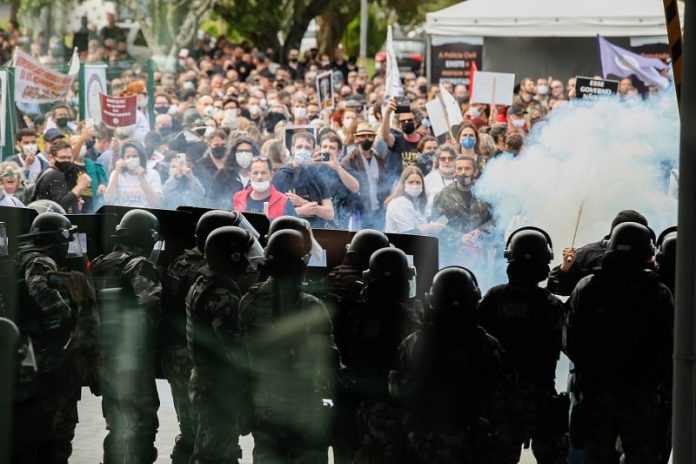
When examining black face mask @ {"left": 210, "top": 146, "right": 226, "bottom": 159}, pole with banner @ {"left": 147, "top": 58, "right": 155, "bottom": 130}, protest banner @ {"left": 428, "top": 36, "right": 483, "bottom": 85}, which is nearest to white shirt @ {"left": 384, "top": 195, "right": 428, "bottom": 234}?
black face mask @ {"left": 210, "top": 146, "right": 226, "bottom": 159}

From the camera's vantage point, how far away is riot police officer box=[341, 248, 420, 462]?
596 cm

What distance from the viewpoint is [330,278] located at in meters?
6.62

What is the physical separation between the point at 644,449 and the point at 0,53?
54.8 feet

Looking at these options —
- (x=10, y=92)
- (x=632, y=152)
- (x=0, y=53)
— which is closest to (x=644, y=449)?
(x=632, y=152)

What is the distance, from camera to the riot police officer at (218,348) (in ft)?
20.6

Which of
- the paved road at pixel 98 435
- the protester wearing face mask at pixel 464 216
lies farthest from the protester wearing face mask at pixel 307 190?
the paved road at pixel 98 435

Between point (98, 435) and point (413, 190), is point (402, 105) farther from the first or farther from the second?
point (98, 435)

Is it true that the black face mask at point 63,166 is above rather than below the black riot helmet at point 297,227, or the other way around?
below

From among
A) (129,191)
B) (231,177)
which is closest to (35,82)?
(129,191)

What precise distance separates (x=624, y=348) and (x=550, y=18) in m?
13.3

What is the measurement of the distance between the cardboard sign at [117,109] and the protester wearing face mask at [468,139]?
156 inches

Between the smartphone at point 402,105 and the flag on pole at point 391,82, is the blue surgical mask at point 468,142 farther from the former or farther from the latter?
the flag on pole at point 391,82

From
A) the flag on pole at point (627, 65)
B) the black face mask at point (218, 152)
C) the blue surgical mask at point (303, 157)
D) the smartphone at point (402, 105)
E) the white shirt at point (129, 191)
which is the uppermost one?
the flag on pole at point (627, 65)

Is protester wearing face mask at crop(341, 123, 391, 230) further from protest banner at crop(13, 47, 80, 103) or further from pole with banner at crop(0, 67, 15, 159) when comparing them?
protest banner at crop(13, 47, 80, 103)
